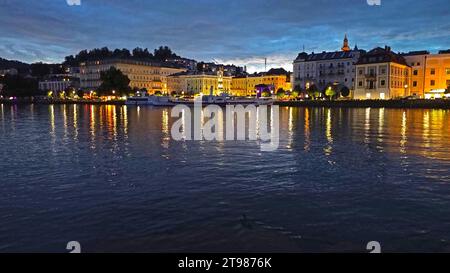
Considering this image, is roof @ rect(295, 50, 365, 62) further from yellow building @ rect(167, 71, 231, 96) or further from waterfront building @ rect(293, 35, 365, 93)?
yellow building @ rect(167, 71, 231, 96)

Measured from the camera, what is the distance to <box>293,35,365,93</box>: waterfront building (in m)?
115

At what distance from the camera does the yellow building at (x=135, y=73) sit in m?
174

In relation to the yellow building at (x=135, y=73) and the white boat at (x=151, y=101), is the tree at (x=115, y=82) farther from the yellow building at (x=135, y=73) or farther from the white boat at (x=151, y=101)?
the yellow building at (x=135, y=73)

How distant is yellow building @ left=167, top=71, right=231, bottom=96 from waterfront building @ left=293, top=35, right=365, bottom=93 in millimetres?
60015

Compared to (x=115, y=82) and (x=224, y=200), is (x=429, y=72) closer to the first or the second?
(x=115, y=82)

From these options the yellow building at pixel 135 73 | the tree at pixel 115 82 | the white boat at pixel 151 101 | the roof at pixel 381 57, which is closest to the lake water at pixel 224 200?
the roof at pixel 381 57

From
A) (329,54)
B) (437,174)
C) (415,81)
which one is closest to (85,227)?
(437,174)

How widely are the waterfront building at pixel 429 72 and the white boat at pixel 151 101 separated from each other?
7429 cm

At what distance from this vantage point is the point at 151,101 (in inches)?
5266

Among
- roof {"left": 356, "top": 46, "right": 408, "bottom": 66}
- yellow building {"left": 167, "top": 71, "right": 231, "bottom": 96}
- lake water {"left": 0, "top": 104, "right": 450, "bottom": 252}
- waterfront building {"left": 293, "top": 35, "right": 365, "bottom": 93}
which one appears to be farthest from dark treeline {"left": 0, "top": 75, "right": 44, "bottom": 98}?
lake water {"left": 0, "top": 104, "right": 450, "bottom": 252}

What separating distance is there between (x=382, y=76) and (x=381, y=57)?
516 cm

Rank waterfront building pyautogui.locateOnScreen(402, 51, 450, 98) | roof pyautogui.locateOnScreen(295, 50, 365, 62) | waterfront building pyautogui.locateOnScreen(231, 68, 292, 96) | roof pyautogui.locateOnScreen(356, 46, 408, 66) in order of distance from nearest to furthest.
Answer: waterfront building pyautogui.locateOnScreen(402, 51, 450, 98)
roof pyautogui.locateOnScreen(356, 46, 408, 66)
roof pyautogui.locateOnScreen(295, 50, 365, 62)
waterfront building pyautogui.locateOnScreen(231, 68, 292, 96)

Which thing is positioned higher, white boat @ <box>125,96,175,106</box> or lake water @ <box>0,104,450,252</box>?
white boat @ <box>125,96,175,106</box>
